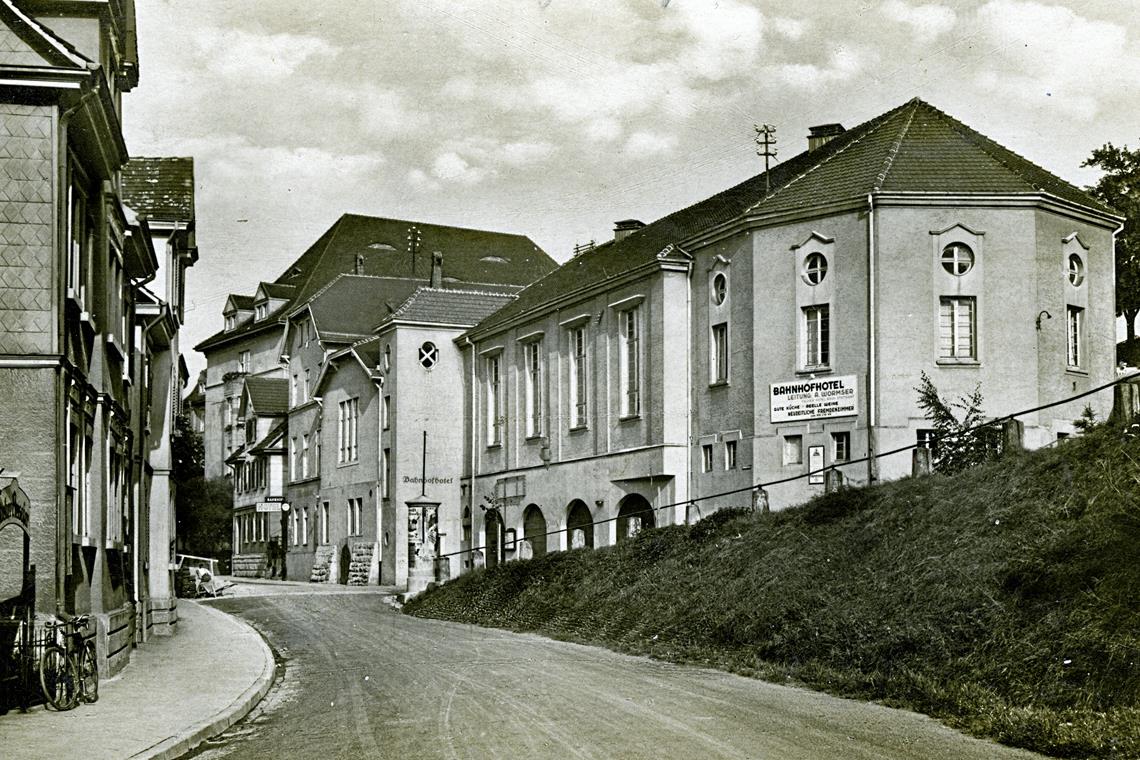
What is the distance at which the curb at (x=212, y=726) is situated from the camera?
11.3 meters

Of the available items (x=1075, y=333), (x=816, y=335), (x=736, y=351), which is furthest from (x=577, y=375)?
(x=1075, y=333)

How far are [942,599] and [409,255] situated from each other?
223ft

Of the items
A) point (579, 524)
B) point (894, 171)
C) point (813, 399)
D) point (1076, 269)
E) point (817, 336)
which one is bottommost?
point (579, 524)

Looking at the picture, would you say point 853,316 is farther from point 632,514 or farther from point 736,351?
point 632,514

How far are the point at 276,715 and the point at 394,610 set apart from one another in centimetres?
2184

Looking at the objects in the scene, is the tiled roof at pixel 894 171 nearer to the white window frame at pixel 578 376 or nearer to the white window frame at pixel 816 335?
the white window frame at pixel 816 335

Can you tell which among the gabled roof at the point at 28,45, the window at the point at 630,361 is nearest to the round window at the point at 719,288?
the window at the point at 630,361

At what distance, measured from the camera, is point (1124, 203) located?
3925cm

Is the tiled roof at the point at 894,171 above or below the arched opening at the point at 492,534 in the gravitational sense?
above

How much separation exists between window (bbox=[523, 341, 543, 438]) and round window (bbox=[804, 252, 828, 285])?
48.3 feet

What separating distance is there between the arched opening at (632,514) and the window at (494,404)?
35.3ft

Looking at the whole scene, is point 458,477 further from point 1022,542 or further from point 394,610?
point 1022,542

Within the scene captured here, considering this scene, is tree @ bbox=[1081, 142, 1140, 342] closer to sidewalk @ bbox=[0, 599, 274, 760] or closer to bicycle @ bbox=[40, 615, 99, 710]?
sidewalk @ bbox=[0, 599, 274, 760]

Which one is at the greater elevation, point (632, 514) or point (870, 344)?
point (870, 344)
